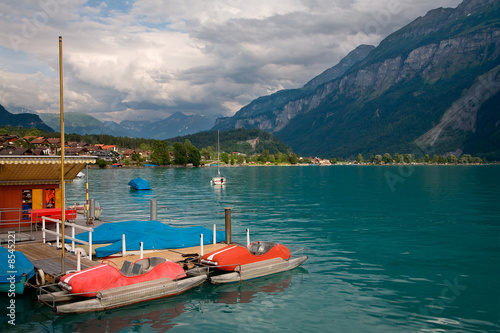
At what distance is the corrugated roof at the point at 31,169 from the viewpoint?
25498 millimetres

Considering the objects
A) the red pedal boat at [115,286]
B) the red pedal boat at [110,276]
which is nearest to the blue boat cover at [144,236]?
the red pedal boat at [110,276]

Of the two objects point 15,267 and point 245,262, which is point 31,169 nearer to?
point 15,267

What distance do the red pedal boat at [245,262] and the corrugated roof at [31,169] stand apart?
1378 centimetres

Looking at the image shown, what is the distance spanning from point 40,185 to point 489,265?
104 feet

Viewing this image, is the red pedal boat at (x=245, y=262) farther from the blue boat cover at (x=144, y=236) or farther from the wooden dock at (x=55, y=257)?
the blue boat cover at (x=144, y=236)

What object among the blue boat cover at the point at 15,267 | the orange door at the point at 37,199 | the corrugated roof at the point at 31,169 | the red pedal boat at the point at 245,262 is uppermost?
the corrugated roof at the point at 31,169

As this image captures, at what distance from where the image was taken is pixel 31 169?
1051 inches

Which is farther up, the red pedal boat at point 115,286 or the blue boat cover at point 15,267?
the blue boat cover at point 15,267

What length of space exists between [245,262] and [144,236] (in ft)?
23.3

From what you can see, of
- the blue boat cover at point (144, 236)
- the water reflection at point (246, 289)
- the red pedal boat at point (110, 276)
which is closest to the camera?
the red pedal boat at point (110, 276)

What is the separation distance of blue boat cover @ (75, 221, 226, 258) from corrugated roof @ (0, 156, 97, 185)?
583 centimetres

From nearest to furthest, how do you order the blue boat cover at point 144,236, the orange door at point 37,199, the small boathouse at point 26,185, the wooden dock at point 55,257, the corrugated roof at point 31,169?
the wooden dock at point 55,257, the blue boat cover at point 144,236, the corrugated roof at point 31,169, the small boathouse at point 26,185, the orange door at point 37,199

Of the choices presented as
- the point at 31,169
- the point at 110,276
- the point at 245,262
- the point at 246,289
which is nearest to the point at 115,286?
the point at 110,276

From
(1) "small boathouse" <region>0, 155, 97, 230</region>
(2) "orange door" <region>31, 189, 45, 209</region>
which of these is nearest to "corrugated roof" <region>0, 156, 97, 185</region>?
(1) "small boathouse" <region>0, 155, 97, 230</region>
